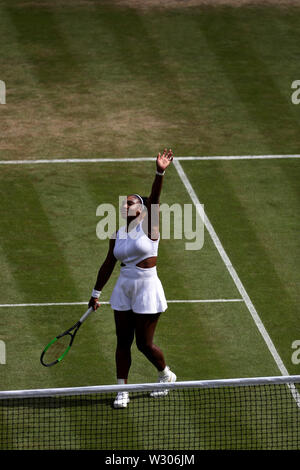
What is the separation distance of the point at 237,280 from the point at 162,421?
13.6 ft

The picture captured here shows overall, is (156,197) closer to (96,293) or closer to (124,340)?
(96,293)

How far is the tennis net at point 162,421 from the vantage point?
12906mm

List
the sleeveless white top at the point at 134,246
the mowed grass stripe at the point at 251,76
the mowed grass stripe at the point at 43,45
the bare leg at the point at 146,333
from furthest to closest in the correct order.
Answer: the mowed grass stripe at the point at 43,45
the mowed grass stripe at the point at 251,76
the bare leg at the point at 146,333
the sleeveless white top at the point at 134,246

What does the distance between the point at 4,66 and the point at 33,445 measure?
43.0ft

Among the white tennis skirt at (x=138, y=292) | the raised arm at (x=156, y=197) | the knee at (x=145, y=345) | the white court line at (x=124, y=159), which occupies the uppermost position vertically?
the raised arm at (x=156, y=197)

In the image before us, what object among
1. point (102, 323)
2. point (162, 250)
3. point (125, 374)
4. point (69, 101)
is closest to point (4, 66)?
point (69, 101)

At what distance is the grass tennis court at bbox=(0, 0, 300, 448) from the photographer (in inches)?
605

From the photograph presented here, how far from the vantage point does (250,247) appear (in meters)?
18.0

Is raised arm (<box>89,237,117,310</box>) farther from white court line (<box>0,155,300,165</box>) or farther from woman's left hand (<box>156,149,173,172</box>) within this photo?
white court line (<box>0,155,300,165</box>)

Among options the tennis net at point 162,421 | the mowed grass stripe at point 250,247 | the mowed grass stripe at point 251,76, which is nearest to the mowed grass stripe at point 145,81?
the mowed grass stripe at point 251,76

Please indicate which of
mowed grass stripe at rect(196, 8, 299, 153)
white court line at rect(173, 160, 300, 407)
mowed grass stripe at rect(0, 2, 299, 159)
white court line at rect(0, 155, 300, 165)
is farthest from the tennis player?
mowed grass stripe at rect(196, 8, 299, 153)

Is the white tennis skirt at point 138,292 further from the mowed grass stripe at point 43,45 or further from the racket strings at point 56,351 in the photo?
the mowed grass stripe at point 43,45

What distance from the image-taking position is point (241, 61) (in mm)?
24625

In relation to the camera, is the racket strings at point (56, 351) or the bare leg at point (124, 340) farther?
→ the racket strings at point (56, 351)
